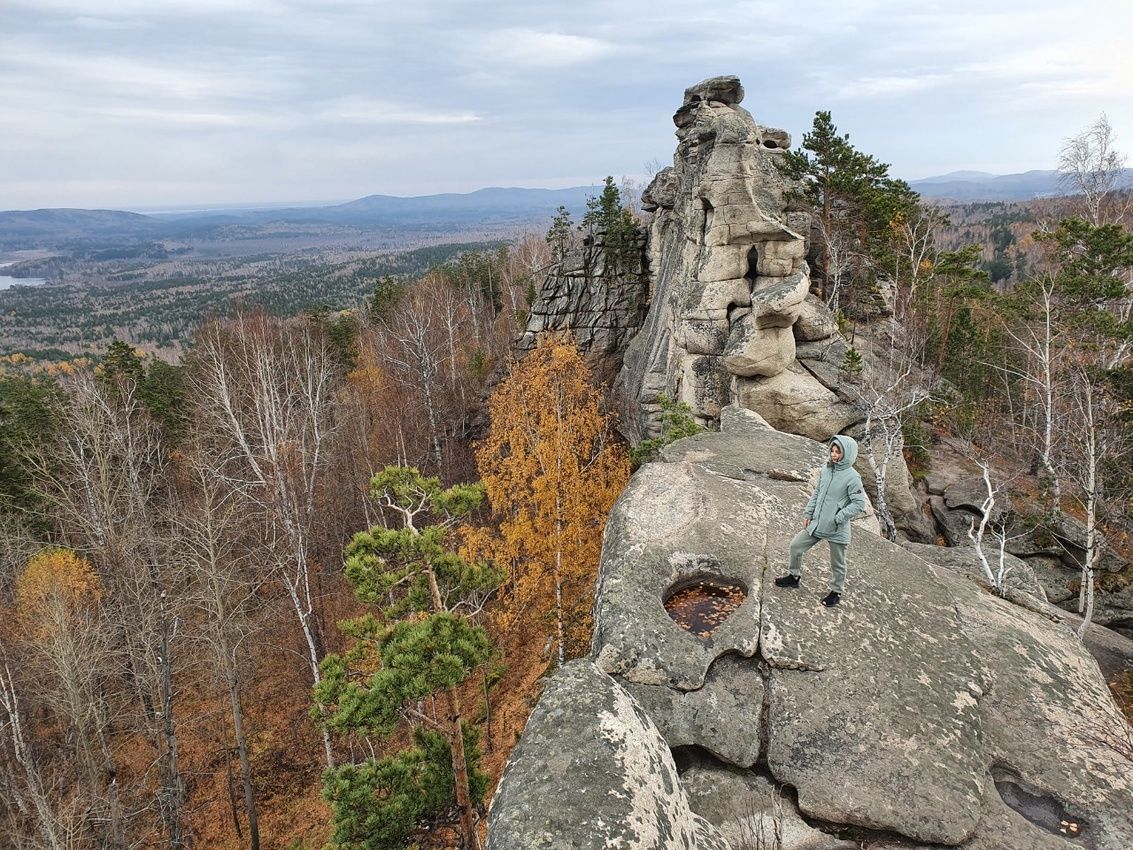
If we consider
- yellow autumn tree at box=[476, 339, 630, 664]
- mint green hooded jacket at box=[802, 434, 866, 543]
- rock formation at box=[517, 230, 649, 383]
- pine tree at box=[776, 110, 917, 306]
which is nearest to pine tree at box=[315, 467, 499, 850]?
mint green hooded jacket at box=[802, 434, 866, 543]

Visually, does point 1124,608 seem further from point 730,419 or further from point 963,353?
point 963,353

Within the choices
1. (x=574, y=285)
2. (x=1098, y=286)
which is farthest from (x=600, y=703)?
(x=574, y=285)

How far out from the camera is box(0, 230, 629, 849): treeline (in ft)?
30.7

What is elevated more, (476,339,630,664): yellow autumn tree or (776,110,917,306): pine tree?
(776,110,917,306): pine tree

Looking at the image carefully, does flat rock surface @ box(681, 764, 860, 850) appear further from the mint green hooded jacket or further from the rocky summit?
the mint green hooded jacket

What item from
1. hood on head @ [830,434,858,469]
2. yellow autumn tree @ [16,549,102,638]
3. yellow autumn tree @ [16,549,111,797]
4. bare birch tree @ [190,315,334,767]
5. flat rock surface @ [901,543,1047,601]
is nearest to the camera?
hood on head @ [830,434,858,469]

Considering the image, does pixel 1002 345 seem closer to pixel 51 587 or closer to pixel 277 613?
pixel 277 613

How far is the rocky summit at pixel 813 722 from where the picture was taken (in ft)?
18.4

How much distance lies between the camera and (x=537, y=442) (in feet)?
64.9

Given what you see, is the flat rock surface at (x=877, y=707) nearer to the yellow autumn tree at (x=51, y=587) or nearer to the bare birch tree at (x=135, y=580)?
the bare birch tree at (x=135, y=580)

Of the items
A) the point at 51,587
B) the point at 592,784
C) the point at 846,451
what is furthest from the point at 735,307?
the point at 51,587

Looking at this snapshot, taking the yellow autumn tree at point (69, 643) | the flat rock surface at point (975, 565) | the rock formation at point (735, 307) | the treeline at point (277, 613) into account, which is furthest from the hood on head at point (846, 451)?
the yellow autumn tree at point (69, 643)

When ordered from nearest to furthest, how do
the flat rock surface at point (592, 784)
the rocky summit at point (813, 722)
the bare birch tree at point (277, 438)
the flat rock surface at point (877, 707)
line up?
the flat rock surface at point (592, 784) → the rocky summit at point (813, 722) → the flat rock surface at point (877, 707) → the bare birch tree at point (277, 438)

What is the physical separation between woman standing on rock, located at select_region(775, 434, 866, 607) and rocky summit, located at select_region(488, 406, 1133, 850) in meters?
0.64
